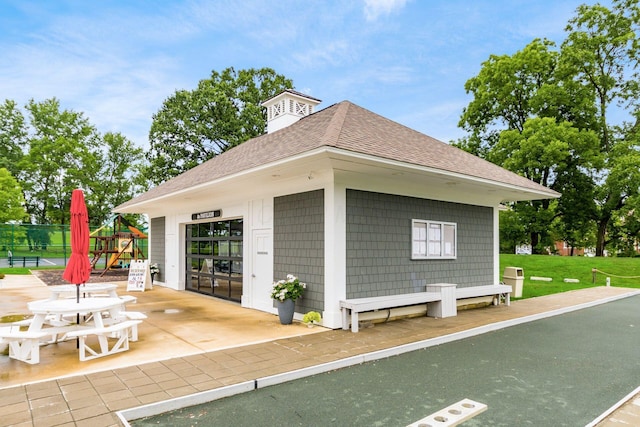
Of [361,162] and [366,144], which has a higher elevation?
[366,144]

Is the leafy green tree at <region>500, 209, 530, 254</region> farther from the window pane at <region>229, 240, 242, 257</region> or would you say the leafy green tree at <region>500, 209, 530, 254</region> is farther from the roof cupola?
the window pane at <region>229, 240, 242, 257</region>

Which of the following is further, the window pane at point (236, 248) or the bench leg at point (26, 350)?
the window pane at point (236, 248)

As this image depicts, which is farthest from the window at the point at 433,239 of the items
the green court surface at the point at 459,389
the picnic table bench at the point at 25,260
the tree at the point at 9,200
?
the tree at the point at 9,200

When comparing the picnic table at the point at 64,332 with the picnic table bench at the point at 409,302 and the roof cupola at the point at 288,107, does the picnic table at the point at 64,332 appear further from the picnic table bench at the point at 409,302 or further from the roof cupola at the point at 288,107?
the roof cupola at the point at 288,107

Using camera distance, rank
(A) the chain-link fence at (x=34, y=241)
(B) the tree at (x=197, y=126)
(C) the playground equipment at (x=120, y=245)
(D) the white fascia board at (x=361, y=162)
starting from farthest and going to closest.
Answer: (B) the tree at (x=197, y=126) → (A) the chain-link fence at (x=34, y=241) → (C) the playground equipment at (x=120, y=245) → (D) the white fascia board at (x=361, y=162)

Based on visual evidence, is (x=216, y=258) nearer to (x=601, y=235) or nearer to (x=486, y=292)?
(x=486, y=292)

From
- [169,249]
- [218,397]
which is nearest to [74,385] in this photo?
[218,397]

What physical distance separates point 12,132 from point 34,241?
21.4 metres

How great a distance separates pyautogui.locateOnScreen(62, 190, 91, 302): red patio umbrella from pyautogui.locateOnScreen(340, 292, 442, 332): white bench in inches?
160

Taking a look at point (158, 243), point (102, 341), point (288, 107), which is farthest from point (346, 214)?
point (158, 243)

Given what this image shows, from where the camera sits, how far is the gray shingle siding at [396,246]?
7.40 metres

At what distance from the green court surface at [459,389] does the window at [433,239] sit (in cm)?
249

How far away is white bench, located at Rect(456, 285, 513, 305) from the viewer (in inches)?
346

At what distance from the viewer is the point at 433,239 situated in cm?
898
